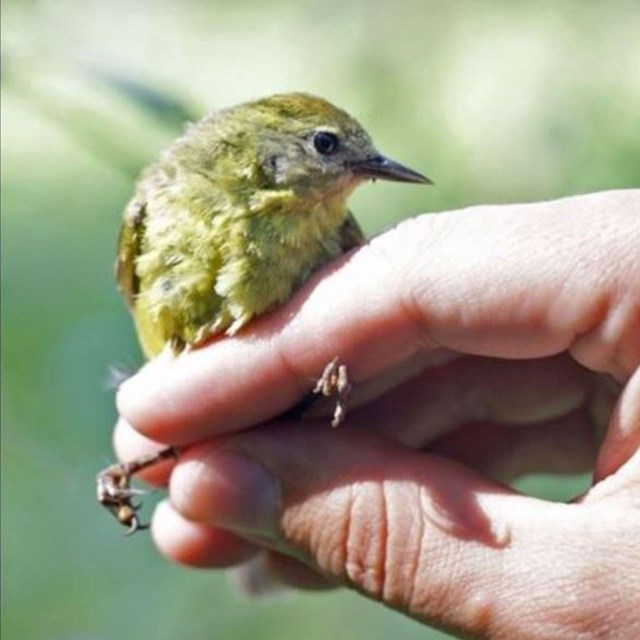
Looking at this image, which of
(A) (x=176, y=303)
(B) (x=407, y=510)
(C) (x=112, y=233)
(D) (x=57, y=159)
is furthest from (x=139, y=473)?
(D) (x=57, y=159)

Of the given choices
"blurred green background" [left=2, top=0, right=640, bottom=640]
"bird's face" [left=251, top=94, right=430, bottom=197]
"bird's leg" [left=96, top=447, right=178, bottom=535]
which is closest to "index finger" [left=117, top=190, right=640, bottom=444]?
"bird's leg" [left=96, top=447, right=178, bottom=535]

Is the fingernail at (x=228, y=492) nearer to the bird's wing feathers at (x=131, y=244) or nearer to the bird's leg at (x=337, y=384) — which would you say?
the bird's leg at (x=337, y=384)

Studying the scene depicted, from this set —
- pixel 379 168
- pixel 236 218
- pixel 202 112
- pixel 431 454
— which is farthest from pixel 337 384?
pixel 202 112

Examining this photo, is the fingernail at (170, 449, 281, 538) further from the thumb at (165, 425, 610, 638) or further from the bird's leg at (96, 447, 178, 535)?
the bird's leg at (96, 447, 178, 535)

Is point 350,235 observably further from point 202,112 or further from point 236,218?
point 202,112

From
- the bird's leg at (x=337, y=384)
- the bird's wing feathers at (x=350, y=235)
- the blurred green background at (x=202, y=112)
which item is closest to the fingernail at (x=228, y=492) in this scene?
the bird's leg at (x=337, y=384)
